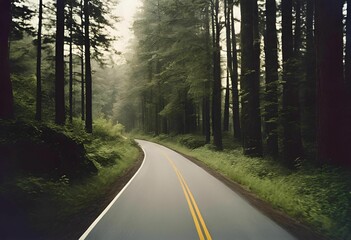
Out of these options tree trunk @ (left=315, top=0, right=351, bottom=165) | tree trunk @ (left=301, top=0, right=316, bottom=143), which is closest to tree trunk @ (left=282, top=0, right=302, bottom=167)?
tree trunk @ (left=315, top=0, right=351, bottom=165)

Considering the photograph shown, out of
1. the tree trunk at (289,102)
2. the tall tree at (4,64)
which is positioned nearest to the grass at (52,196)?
the tall tree at (4,64)

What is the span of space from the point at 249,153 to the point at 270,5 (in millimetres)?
8503

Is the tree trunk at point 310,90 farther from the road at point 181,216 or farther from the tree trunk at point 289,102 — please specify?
the road at point 181,216

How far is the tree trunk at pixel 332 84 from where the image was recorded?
1034cm

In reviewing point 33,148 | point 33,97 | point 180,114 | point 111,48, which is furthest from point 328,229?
point 180,114

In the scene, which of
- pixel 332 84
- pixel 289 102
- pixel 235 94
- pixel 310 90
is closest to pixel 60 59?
pixel 289 102

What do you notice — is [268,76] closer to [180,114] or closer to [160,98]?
[180,114]

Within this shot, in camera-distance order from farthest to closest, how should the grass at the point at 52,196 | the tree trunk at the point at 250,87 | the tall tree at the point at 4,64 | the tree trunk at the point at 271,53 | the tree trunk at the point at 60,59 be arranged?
the tree trunk at the point at 250,87 → the tree trunk at the point at 60,59 → the tree trunk at the point at 271,53 → the tall tree at the point at 4,64 → the grass at the point at 52,196

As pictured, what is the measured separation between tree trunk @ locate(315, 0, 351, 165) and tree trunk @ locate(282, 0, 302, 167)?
4.05m

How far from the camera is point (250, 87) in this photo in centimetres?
1939

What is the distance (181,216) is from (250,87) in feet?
39.8

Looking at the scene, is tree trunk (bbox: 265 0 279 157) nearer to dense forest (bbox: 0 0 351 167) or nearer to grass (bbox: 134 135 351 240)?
dense forest (bbox: 0 0 351 167)

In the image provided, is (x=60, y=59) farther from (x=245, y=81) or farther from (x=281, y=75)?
(x=281, y=75)

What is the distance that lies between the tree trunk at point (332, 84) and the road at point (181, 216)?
3.42 metres
